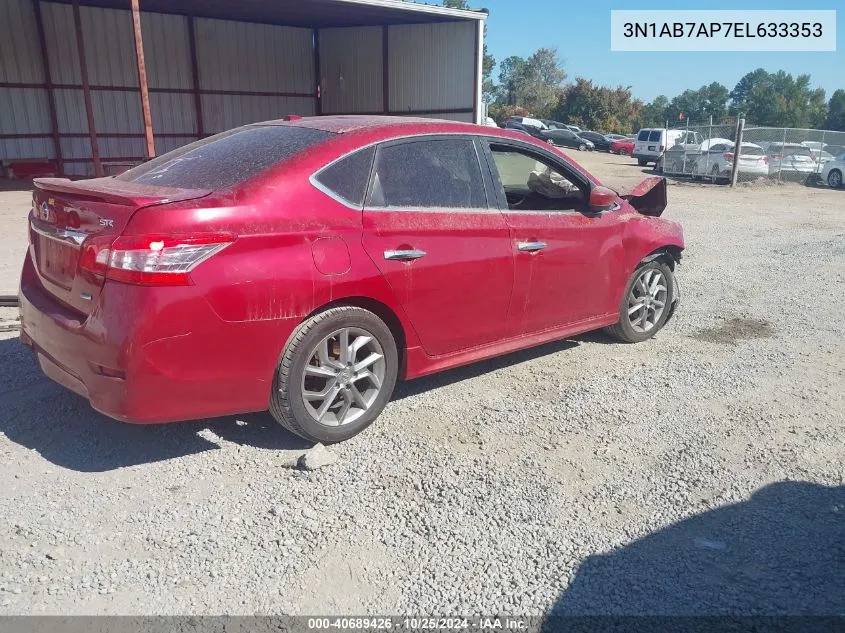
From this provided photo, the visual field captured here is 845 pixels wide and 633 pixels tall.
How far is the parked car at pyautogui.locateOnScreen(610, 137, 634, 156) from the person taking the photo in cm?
4375

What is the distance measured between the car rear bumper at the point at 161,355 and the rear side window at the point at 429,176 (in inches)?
38.2

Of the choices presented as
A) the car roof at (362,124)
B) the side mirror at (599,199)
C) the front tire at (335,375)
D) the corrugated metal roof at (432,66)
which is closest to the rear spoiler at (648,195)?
the side mirror at (599,199)

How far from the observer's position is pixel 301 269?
11.0 feet

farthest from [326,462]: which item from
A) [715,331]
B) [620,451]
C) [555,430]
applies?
[715,331]

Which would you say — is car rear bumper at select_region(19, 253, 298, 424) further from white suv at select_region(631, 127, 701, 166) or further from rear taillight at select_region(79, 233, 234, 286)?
white suv at select_region(631, 127, 701, 166)

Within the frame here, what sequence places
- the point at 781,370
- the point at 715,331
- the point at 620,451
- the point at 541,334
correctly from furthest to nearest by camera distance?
1. the point at 715,331
2. the point at 781,370
3. the point at 541,334
4. the point at 620,451

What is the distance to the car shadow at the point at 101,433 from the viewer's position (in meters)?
3.54

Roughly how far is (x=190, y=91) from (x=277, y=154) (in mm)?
20226

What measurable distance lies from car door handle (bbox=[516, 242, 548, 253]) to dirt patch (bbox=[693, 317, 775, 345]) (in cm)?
213

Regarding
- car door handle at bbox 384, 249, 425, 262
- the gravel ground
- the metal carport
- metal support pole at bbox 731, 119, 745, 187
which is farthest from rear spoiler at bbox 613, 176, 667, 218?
metal support pole at bbox 731, 119, 745, 187

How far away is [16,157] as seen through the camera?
64.9ft

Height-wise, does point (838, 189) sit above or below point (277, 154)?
below

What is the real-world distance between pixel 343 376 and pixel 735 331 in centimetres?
A: 395

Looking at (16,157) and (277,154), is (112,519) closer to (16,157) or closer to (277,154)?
(277,154)
